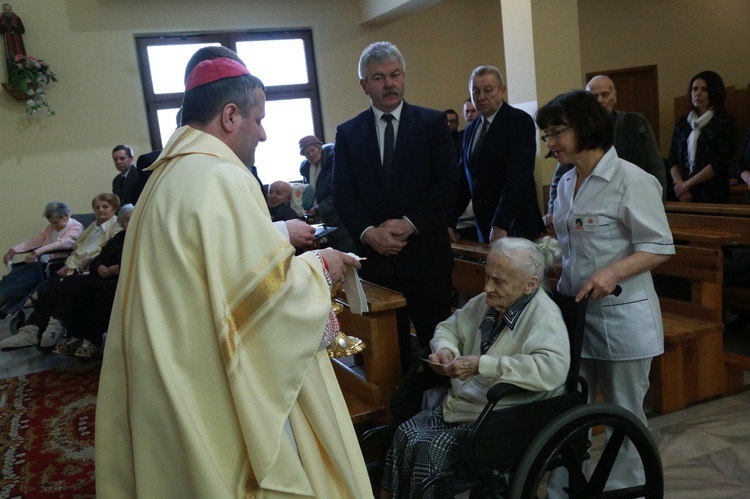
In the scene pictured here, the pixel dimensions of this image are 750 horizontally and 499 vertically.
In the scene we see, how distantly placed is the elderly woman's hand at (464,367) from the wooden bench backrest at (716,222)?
2.04m

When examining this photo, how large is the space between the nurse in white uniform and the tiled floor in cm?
46

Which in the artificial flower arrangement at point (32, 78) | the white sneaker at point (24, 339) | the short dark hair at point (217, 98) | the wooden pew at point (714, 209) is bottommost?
the white sneaker at point (24, 339)

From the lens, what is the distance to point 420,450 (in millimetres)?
1872

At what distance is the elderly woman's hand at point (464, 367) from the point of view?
188 cm

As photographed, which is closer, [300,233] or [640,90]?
[300,233]

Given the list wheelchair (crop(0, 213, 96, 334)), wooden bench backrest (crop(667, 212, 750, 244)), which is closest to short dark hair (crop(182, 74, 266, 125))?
wooden bench backrest (crop(667, 212, 750, 244))

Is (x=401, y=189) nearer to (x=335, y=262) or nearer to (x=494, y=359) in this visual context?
(x=494, y=359)

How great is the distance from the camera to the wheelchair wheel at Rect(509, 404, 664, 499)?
1748 millimetres

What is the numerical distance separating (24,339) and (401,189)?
13.0ft

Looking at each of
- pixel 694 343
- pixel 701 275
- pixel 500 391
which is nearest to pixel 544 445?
pixel 500 391

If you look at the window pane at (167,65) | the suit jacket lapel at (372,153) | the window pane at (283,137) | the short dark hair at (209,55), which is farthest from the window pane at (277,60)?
the short dark hair at (209,55)

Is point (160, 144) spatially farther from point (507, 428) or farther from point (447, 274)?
point (507, 428)

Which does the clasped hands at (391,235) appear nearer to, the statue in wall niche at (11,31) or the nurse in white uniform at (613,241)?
the nurse in white uniform at (613,241)

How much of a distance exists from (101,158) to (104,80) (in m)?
0.86
